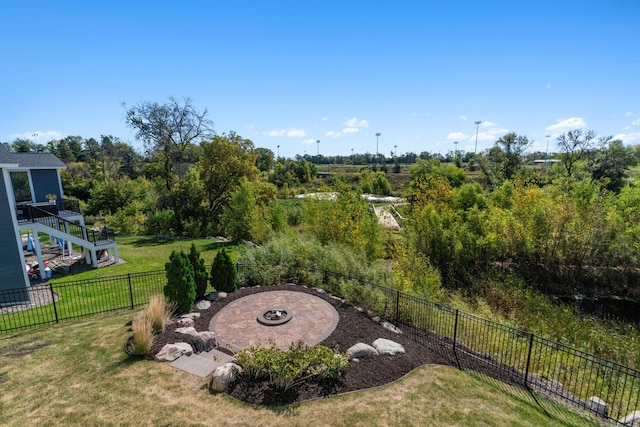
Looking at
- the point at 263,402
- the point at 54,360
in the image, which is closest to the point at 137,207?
the point at 54,360

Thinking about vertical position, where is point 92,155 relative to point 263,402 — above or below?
above

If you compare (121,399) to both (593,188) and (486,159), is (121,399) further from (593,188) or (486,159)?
(486,159)

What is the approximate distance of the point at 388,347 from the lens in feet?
21.5

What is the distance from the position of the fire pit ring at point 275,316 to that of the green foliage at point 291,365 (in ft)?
6.50

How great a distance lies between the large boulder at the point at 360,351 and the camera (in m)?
6.32

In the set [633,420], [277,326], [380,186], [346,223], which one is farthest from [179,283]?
[380,186]

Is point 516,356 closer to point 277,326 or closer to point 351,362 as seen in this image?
point 351,362

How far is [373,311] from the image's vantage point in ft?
28.2

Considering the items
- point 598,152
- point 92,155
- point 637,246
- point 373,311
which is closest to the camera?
point 373,311

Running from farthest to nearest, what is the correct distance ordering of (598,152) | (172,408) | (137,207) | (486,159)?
1. (486,159)
2. (598,152)
3. (137,207)
4. (172,408)

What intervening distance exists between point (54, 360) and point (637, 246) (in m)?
20.2

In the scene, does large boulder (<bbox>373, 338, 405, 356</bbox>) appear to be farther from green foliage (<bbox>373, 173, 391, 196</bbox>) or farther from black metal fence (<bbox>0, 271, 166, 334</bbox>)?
green foliage (<bbox>373, 173, 391, 196</bbox>)

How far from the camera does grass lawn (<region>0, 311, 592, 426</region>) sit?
4.70 metres

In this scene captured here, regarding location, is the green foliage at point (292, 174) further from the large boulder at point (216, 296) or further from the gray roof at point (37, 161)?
the large boulder at point (216, 296)
